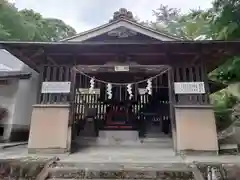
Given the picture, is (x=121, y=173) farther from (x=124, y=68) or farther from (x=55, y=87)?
(x=124, y=68)

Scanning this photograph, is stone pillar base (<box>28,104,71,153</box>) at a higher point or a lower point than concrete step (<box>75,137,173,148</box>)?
higher

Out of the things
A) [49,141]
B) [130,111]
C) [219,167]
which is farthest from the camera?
[130,111]

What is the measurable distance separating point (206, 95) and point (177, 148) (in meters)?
1.96

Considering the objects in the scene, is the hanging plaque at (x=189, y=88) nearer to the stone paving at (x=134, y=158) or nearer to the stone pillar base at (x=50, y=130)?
the stone paving at (x=134, y=158)

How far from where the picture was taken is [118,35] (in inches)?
329

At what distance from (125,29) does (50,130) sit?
4.47m

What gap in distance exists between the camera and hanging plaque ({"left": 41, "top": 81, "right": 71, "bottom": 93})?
7.42 m

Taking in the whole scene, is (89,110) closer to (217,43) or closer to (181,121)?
(181,121)

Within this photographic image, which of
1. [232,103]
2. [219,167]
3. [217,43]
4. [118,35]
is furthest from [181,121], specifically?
[232,103]

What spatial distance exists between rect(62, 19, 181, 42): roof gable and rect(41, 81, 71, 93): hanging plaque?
1.80 meters

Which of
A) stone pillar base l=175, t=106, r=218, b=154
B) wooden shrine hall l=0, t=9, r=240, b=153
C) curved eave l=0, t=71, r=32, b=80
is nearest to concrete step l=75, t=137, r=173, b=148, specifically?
wooden shrine hall l=0, t=9, r=240, b=153

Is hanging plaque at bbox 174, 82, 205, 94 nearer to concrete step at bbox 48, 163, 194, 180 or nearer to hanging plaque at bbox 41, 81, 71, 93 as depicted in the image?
concrete step at bbox 48, 163, 194, 180

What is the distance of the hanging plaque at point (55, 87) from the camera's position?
742 centimetres

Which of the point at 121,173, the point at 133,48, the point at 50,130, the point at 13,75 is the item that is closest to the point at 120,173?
the point at 121,173
